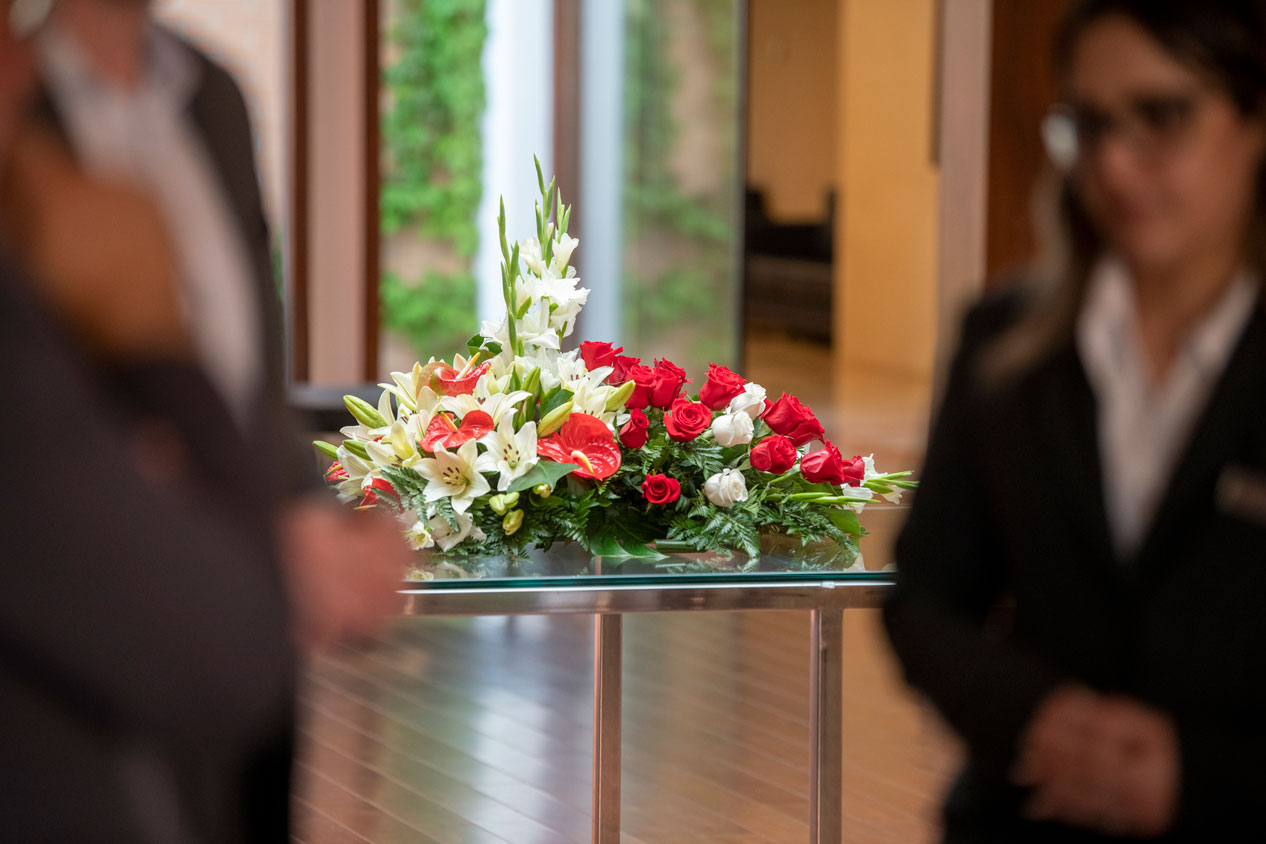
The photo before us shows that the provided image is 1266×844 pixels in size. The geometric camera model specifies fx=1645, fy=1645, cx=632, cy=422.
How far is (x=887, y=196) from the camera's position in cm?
1313

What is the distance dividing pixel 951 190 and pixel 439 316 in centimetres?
281

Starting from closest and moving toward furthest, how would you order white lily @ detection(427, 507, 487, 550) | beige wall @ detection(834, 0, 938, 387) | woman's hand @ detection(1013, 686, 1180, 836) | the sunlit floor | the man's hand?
the man's hand → woman's hand @ detection(1013, 686, 1180, 836) → white lily @ detection(427, 507, 487, 550) → the sunlit floor → beige wall @ detection(834, 0, 938, 387)

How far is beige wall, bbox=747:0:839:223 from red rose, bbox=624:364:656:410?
13.8 metres

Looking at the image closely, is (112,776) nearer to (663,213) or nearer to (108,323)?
(108,323)

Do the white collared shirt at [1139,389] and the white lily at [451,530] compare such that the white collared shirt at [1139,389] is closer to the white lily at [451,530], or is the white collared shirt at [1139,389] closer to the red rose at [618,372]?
the white lily at [451,530]

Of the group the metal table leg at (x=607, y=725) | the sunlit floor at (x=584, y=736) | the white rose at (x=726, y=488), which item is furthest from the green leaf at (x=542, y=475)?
the metal table leg at (x=607, y=725)

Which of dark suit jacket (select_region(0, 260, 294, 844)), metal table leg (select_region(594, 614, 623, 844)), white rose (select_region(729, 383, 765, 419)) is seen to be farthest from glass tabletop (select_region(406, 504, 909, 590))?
dark suit jacket (select_region(0, 260, 294, 844))

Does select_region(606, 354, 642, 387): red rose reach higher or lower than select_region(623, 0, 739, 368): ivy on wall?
lower

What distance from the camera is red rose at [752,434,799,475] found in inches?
95.6

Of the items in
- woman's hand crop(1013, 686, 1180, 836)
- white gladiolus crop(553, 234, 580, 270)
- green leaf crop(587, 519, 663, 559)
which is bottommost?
woman's hand crop(1013, 686, 1180, 836)

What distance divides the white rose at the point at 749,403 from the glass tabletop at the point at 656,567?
0.76 feet

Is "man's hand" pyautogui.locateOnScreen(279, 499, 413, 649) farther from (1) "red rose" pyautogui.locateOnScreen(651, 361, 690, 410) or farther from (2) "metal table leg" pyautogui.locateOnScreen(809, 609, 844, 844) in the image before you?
(2) "metal table leg" pyautogui.locateOnScreen(809, 609, 844, 844)

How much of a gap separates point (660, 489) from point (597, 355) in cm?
27

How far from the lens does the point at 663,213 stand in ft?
29.6
